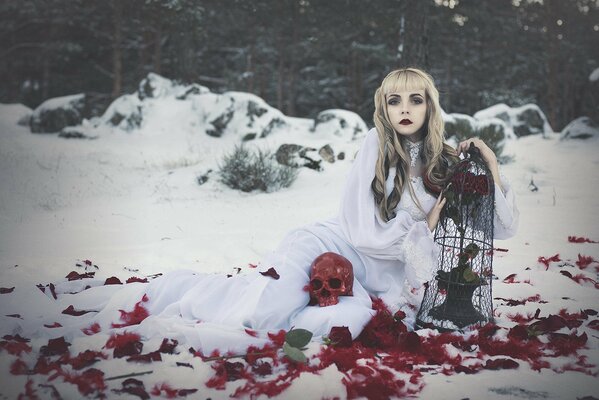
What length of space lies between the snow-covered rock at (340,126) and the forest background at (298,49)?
3.70 m

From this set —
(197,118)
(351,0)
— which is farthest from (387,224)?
(351,0)

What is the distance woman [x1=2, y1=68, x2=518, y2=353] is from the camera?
2.92 m

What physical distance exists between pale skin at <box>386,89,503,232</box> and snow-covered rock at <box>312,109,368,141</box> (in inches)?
395

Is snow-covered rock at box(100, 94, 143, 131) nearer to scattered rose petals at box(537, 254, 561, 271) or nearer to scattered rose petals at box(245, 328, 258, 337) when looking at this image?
scattered rose petals at box(537, 254, 561, 271)

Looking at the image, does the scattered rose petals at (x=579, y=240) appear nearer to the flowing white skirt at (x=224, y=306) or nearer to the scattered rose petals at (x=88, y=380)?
the flowing white skirt at (x=224, y=306)

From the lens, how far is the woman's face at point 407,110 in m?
3.19

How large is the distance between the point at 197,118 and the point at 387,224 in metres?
12.3

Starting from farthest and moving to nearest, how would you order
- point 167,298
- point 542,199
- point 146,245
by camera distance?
1. point 542,199
2. point 146,245
3. point 167,298

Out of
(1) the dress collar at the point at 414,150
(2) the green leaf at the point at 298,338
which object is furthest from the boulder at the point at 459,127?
(2) the green leaf at the point at 298,338

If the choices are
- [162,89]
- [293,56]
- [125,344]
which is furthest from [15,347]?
[293,56]

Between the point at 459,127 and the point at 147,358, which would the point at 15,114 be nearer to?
the point at 459,127

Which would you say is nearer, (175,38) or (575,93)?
(175,38)

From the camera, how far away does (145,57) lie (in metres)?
20.7

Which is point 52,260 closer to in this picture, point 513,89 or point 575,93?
point 513,89
